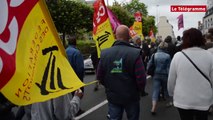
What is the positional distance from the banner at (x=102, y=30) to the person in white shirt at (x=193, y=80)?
415cm

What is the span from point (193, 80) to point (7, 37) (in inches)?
99.0

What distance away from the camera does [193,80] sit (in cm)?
451

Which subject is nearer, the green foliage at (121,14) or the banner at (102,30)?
the banner at (102,30)

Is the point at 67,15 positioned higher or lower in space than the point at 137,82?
higher

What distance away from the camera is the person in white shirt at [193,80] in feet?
14.8

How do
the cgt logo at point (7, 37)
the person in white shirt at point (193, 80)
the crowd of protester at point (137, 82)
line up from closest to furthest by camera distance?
the cgt logo at point (7, 37)
the crowd of protester at point (137, 82)
the person in white shirt at point (193, 80)

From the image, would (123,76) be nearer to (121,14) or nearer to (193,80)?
(193,80)

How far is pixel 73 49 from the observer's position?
8273 mm

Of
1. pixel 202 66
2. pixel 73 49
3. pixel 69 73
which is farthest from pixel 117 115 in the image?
pixel 73 49

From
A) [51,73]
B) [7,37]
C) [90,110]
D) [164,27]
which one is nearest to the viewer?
[7,37]

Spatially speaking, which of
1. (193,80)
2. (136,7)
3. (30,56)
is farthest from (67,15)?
(136,7)

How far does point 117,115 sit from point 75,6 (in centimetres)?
2767

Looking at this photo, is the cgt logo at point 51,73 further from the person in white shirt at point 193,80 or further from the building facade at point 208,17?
the building facade at point 208,17

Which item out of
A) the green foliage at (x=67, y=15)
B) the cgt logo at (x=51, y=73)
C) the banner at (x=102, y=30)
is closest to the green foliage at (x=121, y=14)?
the green foliage at (x=67, y=15)
